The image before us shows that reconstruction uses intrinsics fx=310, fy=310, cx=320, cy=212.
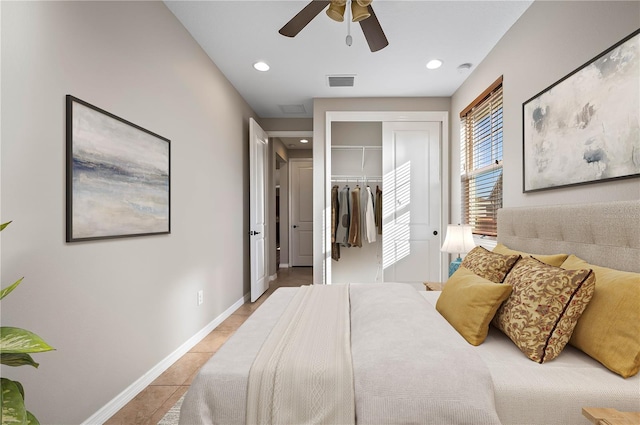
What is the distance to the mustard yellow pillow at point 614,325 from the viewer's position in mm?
1019

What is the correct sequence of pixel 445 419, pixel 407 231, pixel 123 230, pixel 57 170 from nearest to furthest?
pixel 445 419
pixel 57 170
pixel 123 230
pixel 407 231

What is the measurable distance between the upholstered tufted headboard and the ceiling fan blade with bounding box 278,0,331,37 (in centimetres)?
172

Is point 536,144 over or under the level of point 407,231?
over

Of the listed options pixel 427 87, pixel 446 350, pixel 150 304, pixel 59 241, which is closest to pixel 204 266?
pixel 150 304

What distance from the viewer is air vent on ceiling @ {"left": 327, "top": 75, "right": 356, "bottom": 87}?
3315 millimetres

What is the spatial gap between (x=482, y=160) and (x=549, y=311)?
7.35ft

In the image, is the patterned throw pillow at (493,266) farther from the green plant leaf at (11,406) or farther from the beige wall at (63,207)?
the beige wall at (63,207)

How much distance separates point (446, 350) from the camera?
104 centimetres

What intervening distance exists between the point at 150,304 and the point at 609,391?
7.51 ft

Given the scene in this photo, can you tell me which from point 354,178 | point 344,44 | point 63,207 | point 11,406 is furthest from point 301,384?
point 354,178

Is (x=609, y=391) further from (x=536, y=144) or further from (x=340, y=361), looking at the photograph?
(x=536, y=144)

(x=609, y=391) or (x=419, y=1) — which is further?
(x=419, y=1)

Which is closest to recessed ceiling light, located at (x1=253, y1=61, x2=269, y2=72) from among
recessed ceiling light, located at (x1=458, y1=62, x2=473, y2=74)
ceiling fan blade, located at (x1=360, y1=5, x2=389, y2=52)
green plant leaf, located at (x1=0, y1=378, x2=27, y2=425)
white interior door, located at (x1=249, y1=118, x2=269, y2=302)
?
white interior door, located at (x1=249, y1=118, x2=269, y2=302)

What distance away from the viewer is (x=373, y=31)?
195 centimetres
